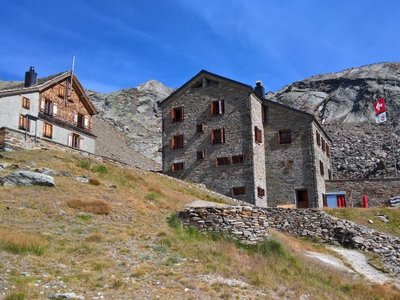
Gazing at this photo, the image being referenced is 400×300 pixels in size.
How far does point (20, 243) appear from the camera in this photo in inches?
634

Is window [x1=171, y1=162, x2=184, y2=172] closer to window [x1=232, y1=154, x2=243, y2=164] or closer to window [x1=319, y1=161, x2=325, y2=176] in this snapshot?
window [x1=232, y1=154, x2=243, y2=164]

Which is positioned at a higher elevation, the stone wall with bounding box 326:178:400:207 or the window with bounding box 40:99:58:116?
the window with bounding box 40:99:58:116

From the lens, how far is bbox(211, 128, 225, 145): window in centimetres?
4838

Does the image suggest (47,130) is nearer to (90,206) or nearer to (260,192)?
(260,192)

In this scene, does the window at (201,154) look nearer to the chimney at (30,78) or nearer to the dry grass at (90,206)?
the chimney at (30,78)

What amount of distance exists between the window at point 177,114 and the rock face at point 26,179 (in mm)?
27714

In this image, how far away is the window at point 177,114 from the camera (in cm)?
5134

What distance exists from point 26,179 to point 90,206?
4.11 meters

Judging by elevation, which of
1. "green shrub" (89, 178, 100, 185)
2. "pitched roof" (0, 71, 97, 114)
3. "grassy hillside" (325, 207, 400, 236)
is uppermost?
"pitched roof" (0, 71, 97, 114)

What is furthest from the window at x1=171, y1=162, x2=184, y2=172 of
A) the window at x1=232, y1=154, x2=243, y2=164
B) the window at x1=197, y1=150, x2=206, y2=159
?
the window at x1=232, y1=154, x2=243, y2=164

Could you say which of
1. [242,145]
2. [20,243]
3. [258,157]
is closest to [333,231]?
[258,157]

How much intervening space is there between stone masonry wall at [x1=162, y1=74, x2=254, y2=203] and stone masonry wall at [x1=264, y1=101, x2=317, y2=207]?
12.6ft

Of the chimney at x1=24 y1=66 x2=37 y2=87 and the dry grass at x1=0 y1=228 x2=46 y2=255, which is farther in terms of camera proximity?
the chimney at x1=24 y1=66 x2=37 y2=87

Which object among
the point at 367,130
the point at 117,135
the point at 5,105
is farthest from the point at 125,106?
the point at 5,105
